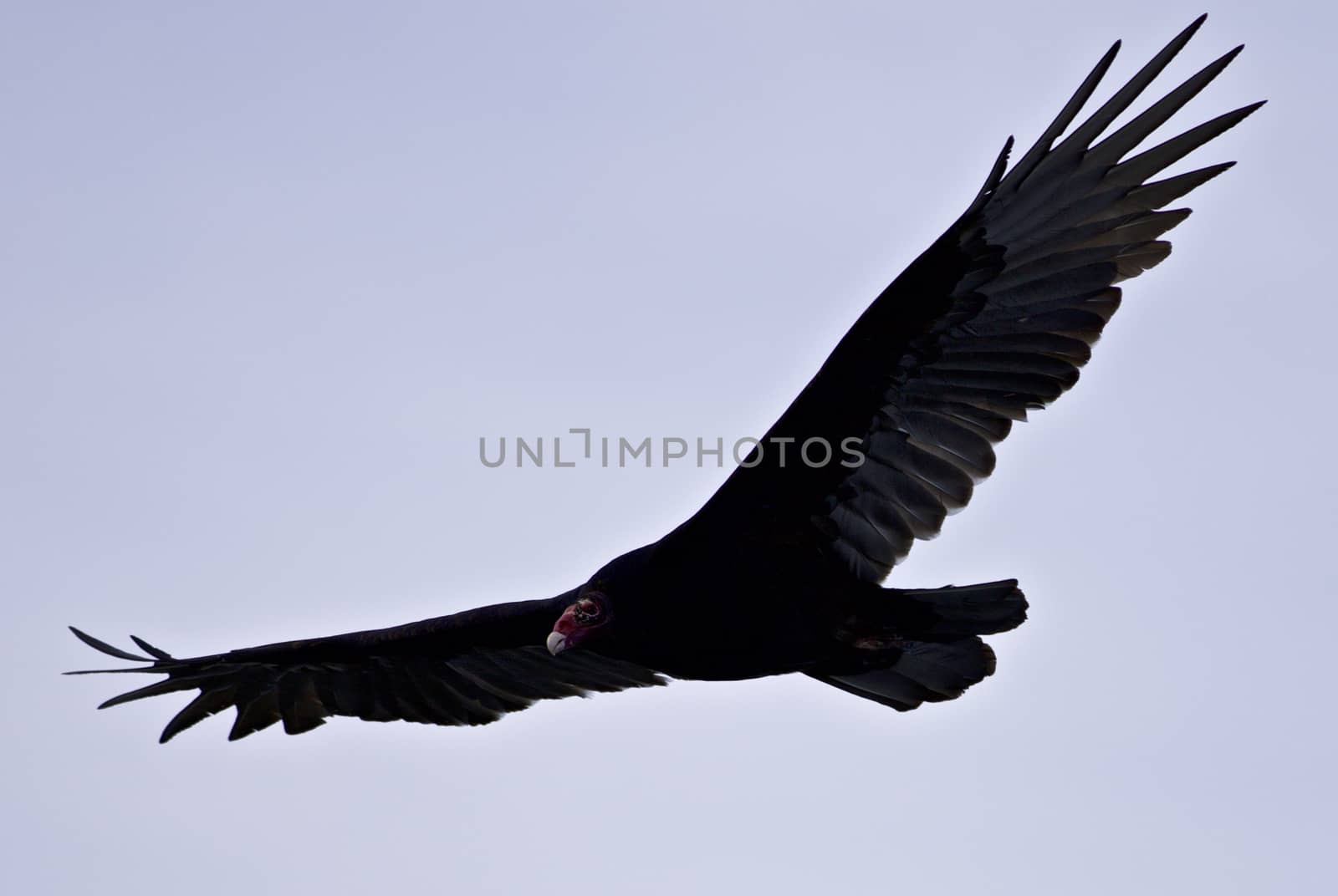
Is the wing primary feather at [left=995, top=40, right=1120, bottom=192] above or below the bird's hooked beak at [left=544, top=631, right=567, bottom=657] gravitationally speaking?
above

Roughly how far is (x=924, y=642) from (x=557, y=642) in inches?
57.7

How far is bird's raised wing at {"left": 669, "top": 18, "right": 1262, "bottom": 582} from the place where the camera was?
6020mm

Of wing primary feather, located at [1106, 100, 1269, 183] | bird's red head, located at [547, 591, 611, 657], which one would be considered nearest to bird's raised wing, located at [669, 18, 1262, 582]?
wing primary feather, located at [1106, 100, 1269, 183]

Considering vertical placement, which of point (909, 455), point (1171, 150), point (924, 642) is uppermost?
point (1171, 150)

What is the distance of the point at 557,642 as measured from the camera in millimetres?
6582

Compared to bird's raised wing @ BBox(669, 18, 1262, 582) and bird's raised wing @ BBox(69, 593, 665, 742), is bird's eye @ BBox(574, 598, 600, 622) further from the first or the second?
bird's raised wing @ BBox(69, 593, 665, 742)

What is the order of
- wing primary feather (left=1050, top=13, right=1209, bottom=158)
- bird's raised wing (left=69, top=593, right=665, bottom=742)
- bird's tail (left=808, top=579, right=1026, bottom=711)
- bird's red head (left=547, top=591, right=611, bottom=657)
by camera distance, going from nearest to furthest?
1. wing primary feather (left=1050, top=13, right=1209, bottom=158)
2. bird's tail (left=808, top=579, right=1026, bottom=711)
3. bird's red head (left=547, top=591, right=611, bottom=657)
4. bird's raised wing (left=69, top=593, right=665, bottom=742)

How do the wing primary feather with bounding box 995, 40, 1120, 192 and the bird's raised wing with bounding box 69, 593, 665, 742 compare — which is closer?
the wing primary feather with bounding box 995, 40, 1120, 192

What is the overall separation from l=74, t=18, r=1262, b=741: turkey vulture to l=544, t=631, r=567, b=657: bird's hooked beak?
0.01 metres

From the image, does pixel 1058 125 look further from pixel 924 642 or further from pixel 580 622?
pixel 580 622

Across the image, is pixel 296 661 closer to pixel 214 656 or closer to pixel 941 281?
pixel 214 656

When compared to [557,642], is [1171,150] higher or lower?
higher

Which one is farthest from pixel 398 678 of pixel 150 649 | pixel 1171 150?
pixel 1171 150

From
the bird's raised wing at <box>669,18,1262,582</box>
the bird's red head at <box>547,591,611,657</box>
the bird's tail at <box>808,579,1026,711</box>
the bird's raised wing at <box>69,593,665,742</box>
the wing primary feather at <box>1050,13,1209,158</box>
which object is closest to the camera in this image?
the wing primary feather at <box>1050,13,1209,158</box>
